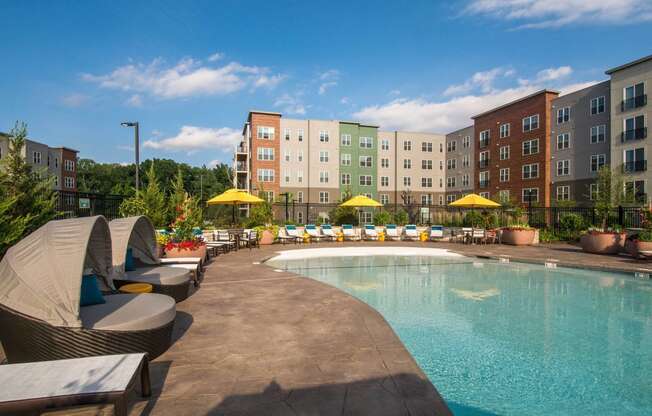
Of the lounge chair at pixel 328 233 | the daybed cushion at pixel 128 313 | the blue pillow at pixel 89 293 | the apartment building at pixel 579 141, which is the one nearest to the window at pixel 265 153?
the lounge chair at pixel 328 233

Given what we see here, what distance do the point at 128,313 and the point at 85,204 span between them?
33.5 feet

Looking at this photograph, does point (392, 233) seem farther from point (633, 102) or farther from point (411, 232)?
point (633, 102)

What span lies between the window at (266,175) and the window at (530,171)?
28598mm

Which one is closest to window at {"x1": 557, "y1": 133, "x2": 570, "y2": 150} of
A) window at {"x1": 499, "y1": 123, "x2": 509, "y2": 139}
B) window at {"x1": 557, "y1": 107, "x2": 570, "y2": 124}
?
window at {"x1": 557, "y1": 107, "x2": 570, "y2": 124}

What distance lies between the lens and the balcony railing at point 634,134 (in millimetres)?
29014

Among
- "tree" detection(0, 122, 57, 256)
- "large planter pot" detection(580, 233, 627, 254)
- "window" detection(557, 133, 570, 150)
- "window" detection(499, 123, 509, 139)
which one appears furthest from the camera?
"window" detection(499, 123, 509, 139)

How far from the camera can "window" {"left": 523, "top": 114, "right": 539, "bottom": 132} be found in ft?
125

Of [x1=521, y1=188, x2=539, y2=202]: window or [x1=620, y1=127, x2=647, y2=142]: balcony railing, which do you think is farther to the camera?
[x1=521, y1=188, x2=539, y2=202]: window

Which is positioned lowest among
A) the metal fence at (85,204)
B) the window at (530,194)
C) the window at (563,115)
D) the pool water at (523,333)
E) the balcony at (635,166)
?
the pool water at (523,333)

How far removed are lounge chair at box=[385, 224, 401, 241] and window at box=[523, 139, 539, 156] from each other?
978 inches

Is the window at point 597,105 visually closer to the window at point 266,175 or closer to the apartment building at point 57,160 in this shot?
the window at point 266,175

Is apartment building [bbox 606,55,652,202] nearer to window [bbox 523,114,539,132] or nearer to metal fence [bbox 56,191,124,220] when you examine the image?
window [bbox 523,114,539,132]

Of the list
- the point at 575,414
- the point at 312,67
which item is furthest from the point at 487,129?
the point at 575,414

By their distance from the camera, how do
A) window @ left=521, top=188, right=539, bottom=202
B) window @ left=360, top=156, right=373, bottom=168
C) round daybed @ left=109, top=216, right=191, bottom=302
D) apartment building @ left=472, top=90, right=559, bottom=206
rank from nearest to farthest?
round daybed @ left=109, top=216, right=191, bottom=302 → apartment building @ left=472, top=90, right=559, bottom=206 → window @ left=521, top=188, right=539, bottom=202 → window @ left=360, top=156, right=373, bottom=168
